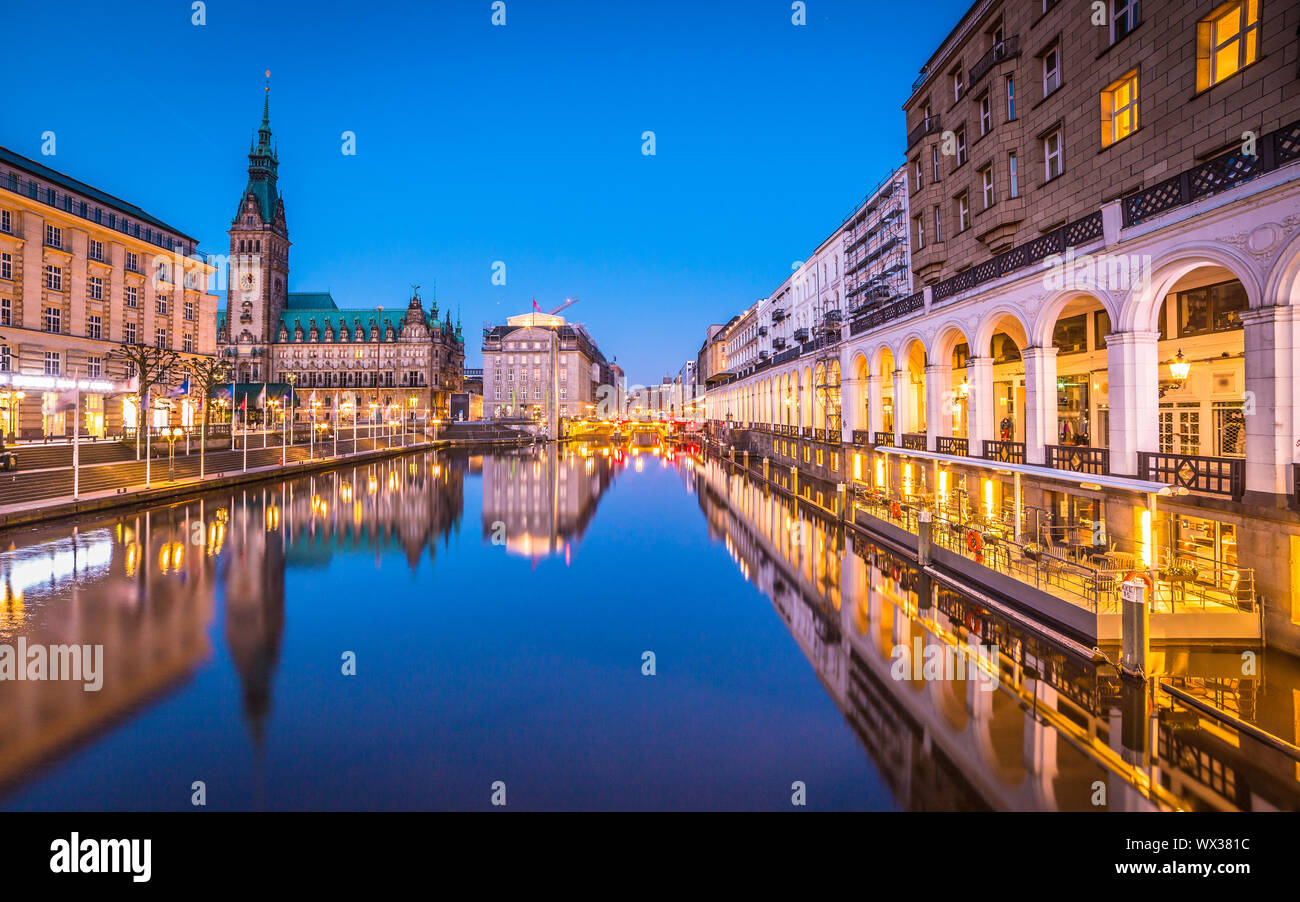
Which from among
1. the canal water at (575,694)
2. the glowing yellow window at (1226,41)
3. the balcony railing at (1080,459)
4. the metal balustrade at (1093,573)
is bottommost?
the canal water at (575,694)

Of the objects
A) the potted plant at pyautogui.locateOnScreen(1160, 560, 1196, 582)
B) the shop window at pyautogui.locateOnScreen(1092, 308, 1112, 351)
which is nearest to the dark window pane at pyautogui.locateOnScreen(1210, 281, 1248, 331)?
the shop window at pyautogui.locateOnScreen(1092, 308, 1112, 351)

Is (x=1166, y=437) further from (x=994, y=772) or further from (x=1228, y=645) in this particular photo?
(x=994, y=772)

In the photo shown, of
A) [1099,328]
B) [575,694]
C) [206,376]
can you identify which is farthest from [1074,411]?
[206,376]

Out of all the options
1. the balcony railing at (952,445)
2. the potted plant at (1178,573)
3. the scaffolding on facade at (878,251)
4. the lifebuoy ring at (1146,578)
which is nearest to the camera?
the lifebuoy ring at (1146,578)

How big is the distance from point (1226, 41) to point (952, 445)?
13718 mm

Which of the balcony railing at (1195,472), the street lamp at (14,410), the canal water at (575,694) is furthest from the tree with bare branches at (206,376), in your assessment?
the balcony railing at (1195,472)

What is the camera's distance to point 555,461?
68.4m

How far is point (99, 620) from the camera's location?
13062 mm

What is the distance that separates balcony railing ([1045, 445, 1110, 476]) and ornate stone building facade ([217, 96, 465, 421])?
4709 inches

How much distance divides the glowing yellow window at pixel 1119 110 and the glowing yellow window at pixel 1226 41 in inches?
88.1

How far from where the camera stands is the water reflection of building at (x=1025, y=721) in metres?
7.13

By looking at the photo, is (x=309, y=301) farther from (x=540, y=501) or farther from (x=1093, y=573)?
(x=1093, y=573)

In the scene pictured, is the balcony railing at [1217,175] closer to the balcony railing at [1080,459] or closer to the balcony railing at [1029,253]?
the balcony railing at [1029,253]

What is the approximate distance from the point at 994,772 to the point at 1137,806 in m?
1.47
